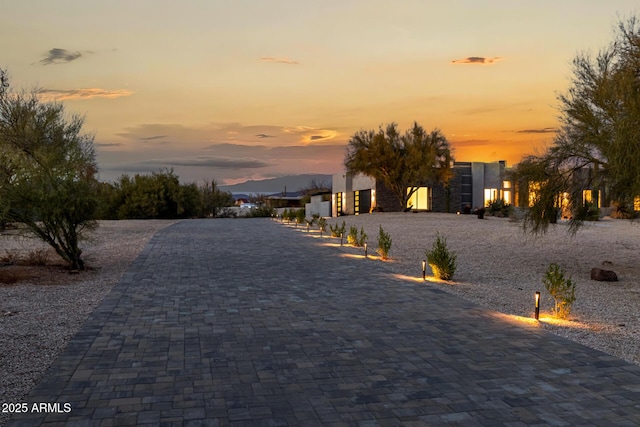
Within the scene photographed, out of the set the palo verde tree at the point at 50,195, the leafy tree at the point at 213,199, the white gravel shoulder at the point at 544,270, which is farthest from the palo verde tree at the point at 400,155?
the palo verde tree at the point at 50,195

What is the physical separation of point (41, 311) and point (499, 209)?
112ft

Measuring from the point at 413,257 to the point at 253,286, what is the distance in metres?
7.19

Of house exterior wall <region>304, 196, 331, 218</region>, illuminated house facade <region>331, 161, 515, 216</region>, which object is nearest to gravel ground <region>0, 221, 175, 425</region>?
illuminated house facade <region>331, 161, 515, 216</region>

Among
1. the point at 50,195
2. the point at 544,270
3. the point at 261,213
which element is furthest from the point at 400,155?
the point at 50,195

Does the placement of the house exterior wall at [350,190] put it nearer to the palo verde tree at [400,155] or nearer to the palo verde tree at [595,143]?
the palo verde tree at [400,155]

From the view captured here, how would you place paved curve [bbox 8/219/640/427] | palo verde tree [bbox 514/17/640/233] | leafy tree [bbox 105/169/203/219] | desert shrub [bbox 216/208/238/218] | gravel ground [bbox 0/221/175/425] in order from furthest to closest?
1. desert shrub [bbox 216/208/238/218]
2. leafy tree [bbox 105/169/203/219]
3. palo verde tree [bbox 514/17/640/233]
4. gravel ground [bbox 0/221/175/425]
5. paved curve [bbox 8/219/640/427]

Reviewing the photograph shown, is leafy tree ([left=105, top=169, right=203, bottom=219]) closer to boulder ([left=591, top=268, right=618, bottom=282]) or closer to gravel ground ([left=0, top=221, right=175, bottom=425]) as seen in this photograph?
gravel ground ([left=0, top=221, right=175, bottom=425])

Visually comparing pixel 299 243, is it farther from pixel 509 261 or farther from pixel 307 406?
pixel 307 406

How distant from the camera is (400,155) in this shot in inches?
1518

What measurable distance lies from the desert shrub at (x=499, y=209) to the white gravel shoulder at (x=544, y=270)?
9.27 meters

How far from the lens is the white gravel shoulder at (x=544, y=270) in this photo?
7.31 metres

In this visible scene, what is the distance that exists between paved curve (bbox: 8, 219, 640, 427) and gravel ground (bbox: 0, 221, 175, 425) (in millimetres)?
226

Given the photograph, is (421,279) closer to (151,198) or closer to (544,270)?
(544,270)

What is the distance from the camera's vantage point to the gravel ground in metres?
5.27
